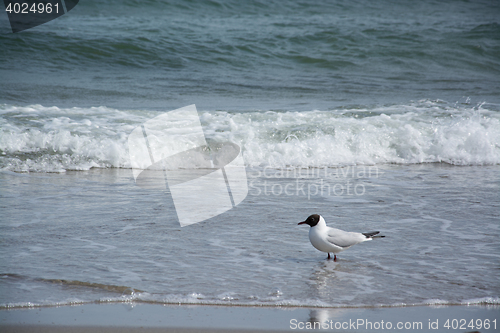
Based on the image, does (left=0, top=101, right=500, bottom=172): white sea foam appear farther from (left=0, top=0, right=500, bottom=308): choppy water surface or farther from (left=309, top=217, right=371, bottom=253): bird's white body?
(left=309, top=217, right=371, bottom=253): bird's white body

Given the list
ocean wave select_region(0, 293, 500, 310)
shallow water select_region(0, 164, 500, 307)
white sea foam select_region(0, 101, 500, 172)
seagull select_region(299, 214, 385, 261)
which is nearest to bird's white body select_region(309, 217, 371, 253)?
seagull select_region(299, 214, 385, 261)

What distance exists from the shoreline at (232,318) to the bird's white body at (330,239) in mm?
706

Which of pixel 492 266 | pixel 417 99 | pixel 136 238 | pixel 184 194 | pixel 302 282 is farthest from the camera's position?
pixel 417 99

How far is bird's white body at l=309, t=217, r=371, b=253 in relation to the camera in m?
3.36

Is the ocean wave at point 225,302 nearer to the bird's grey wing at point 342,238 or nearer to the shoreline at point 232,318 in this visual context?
the shoreline at point 232,318

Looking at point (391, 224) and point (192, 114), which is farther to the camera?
point (192, 114)

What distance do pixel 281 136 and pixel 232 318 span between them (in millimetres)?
5382

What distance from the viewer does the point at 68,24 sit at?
→ 14.6 meters

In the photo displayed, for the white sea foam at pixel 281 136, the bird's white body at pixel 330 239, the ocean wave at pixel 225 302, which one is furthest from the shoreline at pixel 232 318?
the white sea foam at pixel 281 136

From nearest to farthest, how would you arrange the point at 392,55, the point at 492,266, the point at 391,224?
the point at 492,266 < the point at 391,224 < the point at 392,55

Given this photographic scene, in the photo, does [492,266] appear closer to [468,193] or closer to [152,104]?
[468,193]

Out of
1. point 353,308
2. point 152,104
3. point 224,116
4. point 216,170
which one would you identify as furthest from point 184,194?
point 152,104

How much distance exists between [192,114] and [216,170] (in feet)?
8.70

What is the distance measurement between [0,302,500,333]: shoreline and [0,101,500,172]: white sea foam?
13.5 feet
